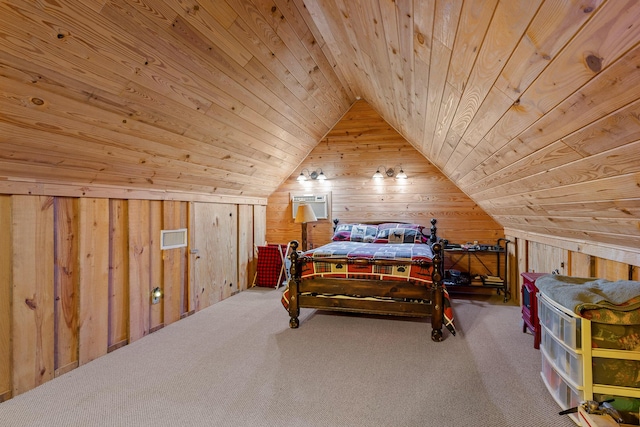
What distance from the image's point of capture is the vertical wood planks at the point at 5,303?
193cm

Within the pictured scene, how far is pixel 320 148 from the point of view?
5094 mm

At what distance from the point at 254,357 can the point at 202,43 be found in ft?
7.48

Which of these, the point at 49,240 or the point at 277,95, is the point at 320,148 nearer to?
the point at 277,95

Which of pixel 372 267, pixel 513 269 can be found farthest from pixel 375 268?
pixel 513 269

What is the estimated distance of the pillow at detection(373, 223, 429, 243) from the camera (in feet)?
14.1

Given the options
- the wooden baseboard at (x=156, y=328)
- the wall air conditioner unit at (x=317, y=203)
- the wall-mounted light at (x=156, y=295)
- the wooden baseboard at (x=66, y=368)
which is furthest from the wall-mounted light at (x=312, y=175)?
the wooden baseboard at (x=66, y=368)

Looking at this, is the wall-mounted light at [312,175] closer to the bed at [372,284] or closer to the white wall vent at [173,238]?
the bed at [372,284]

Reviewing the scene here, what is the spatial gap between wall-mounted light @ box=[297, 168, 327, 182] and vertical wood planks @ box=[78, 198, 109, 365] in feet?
9.88

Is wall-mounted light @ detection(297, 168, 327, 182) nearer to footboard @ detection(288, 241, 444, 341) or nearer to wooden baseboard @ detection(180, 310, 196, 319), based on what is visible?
footboard @ detection(288, 241, 444, 341)

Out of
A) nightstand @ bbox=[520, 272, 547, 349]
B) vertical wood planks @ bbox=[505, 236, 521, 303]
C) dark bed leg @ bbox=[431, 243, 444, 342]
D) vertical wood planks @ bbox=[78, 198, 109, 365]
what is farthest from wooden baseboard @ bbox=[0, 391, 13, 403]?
vertical wood planks @ bbox=[505, 236, 521, 303]

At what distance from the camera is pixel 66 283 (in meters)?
2.30

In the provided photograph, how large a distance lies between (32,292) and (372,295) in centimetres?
261

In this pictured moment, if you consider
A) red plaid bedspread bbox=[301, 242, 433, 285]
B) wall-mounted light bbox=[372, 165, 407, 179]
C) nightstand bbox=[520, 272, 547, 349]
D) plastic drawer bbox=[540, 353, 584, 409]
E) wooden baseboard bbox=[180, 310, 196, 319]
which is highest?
wall-mounted light bbox=[372, 165, 407, 179]

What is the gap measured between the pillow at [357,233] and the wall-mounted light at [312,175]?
37.2 inches
